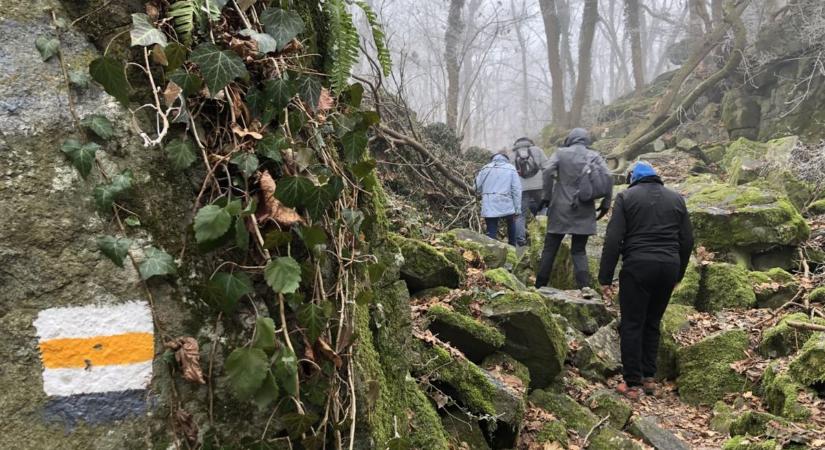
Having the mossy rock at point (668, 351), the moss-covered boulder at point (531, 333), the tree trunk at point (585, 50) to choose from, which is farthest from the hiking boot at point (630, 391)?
the tree trunk at point (585, 50)

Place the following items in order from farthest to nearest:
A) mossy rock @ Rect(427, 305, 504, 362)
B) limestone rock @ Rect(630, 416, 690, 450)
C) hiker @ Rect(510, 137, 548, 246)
→ hiker @ Rect(510, 137, 548, 246), mossy rock @ Rect(427, 305, 504, 362), limestone rock @ Rect(630, 416, 690, 450)

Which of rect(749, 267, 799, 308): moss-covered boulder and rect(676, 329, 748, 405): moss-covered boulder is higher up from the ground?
rect(749, 267, 799, 308): moss-covered boulder

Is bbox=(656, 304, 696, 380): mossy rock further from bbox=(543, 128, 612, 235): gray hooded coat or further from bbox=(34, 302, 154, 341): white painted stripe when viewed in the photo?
bbox=(34, 302, 154, 341): white painted stripe

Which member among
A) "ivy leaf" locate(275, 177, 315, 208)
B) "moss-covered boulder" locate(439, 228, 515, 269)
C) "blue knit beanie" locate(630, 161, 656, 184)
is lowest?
"moss-covered boulder" locate(439, 228, 515, 269)

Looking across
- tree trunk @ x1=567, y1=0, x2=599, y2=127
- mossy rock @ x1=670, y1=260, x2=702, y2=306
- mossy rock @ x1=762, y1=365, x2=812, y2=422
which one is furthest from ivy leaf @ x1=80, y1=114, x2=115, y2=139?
tree trunk @ x1=567, y1=0, x2=599, y2=127

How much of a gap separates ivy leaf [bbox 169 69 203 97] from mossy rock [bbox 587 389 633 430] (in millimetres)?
4221

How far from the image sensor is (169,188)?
65.9 inches

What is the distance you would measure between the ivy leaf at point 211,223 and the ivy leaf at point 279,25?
27.1 inches

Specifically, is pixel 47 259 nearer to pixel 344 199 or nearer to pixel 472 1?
pixel 344 199

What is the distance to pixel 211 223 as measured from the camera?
1.53 m

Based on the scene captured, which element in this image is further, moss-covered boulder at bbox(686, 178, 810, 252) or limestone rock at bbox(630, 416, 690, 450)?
moss-covered boulder at bbox(686, 178, 810, 252)

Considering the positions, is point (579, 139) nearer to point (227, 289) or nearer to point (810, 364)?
point (810, 364)

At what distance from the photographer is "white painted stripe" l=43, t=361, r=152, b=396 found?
151cm

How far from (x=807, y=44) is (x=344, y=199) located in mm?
17464
